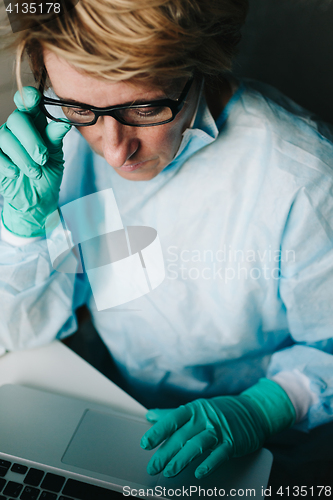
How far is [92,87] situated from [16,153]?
0.22 meters

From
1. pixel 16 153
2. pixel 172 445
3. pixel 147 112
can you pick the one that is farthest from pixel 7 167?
pixel 172 445

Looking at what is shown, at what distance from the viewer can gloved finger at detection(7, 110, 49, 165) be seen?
62 cm

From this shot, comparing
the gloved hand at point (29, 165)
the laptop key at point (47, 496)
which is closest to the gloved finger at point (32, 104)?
the gloved hand at point (29, 165)

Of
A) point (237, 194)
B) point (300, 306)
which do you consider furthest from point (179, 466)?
point (237, 194)

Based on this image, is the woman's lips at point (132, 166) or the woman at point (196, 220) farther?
the woman's lips at point (132, 166)

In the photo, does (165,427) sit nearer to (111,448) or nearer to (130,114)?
(111,448)

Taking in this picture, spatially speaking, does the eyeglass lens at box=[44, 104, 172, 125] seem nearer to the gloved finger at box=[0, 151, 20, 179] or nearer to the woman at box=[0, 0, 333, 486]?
the woman at box=[0, 0, 333, 486]

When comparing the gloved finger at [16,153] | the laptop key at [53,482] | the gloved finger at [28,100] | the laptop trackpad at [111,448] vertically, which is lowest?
the laptop trackpad at [111,448]

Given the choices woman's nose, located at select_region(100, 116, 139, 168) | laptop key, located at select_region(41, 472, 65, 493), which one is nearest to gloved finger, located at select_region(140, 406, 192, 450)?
laptop key, located at select_region(41, 472, 65, 493)

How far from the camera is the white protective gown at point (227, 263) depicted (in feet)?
2.24

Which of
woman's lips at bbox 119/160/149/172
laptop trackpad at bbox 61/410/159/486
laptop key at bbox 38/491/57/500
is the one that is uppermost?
woman's lips at bbox 119/160/149/172

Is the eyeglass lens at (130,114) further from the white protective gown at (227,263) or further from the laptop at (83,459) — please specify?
the laptop at (83,459)

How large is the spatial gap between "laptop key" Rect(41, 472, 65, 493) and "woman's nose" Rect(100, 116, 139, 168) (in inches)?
20.7

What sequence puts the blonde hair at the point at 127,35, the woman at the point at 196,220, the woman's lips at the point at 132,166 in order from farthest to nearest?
the woman's lips at the point at 132,166 → the woman at the point at 196,220 → the blonde hair at the point at 127,35
